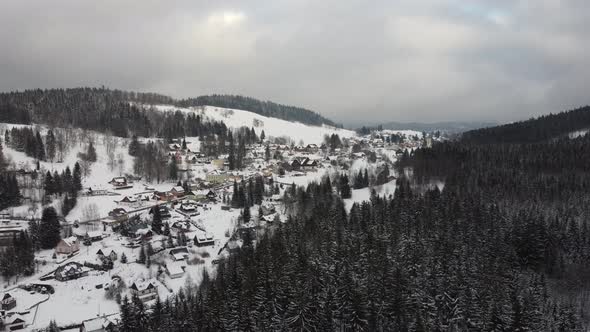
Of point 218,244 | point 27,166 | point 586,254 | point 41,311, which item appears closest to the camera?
point 41,311

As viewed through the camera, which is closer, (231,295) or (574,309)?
(231,295)

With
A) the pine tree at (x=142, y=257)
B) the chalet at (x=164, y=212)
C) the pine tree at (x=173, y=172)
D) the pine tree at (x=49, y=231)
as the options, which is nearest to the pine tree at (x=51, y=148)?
the pine tree at (x=173, y=172)

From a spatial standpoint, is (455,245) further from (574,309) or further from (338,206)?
(338,206)

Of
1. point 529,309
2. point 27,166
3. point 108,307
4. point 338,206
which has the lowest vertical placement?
point 108,307

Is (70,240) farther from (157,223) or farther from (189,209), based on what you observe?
(189,209)

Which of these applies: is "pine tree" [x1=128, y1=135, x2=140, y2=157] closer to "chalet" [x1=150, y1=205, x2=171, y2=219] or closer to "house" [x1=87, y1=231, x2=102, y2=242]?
"chalet" [x1=150, y1=205, x2=171, y2=219]

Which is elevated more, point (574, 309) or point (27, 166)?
point (27, 166)

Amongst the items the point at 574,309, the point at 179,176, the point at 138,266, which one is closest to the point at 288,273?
the point at 138,266

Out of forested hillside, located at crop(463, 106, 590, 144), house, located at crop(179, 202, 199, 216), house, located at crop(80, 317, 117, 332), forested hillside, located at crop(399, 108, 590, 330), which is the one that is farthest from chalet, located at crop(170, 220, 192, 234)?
forested hillside, located at crop(463, 106, 590, 144)
